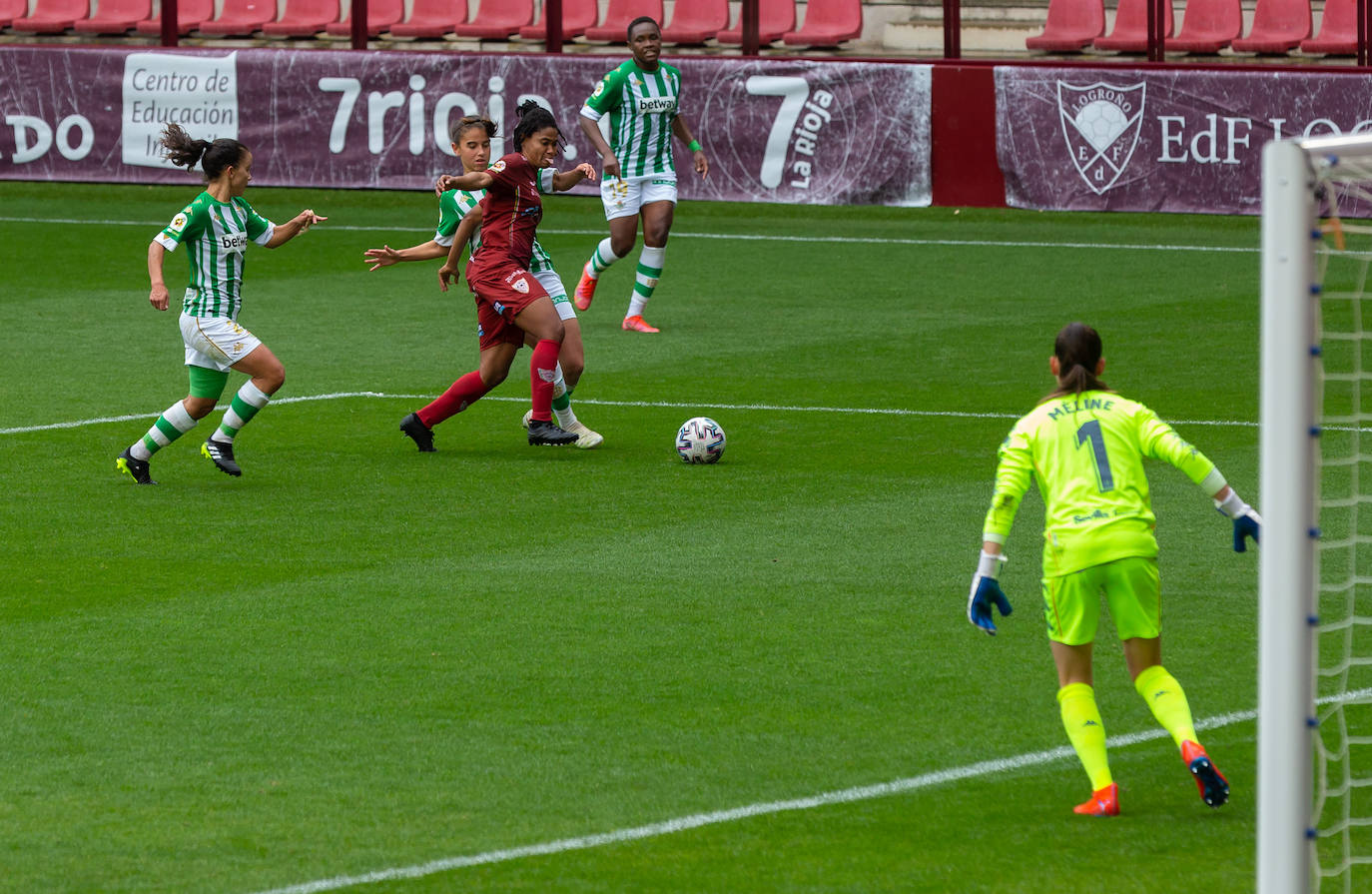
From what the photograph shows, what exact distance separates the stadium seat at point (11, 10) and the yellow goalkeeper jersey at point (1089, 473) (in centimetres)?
2661

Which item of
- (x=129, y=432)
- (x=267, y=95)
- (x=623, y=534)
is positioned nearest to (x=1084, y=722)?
(x=623, y=534)

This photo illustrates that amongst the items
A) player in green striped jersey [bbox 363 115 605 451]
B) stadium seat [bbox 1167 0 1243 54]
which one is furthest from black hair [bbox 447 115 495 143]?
stadium seat [bbox 1167 0 1243 54]

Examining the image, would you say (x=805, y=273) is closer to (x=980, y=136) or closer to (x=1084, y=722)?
(x=980, y=136)

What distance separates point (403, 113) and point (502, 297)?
12.8m

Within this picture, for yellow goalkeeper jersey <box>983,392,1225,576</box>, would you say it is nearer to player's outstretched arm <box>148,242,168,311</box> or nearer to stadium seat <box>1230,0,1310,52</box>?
player's outstretched arm <box>148,242,168,311</box>

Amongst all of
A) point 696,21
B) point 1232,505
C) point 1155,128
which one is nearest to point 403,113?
point 696,21

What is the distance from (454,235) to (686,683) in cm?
524

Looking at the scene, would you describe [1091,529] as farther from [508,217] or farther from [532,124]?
[508,217]

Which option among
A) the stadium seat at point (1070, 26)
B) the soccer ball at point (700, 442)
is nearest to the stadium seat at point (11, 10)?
the stadium seat at point (1070, 26)

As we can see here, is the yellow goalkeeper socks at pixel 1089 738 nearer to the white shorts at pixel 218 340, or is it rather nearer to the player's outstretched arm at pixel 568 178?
the white shorts at pixel 218 340

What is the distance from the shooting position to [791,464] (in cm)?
1160

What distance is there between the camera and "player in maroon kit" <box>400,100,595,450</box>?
11.7 metres

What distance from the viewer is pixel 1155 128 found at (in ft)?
71.5

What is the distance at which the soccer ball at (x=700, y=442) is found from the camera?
453 inches
